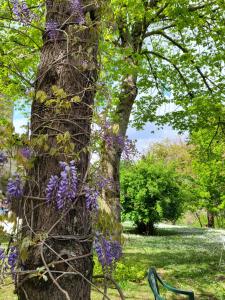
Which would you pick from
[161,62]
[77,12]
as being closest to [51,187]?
[77,12]

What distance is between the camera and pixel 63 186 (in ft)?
7.11

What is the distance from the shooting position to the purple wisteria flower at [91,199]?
2.32 meters

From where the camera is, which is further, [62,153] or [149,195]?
[149,195]

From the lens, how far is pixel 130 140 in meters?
3.29

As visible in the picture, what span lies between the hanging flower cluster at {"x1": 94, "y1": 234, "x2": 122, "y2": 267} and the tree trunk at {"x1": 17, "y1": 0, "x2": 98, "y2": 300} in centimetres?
10

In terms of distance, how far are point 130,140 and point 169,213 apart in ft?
49.8

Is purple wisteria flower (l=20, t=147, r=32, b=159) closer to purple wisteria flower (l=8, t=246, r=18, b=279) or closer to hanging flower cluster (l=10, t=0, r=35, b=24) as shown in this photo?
purple wisteria flower (l=8, t=246, r=18, b=279)

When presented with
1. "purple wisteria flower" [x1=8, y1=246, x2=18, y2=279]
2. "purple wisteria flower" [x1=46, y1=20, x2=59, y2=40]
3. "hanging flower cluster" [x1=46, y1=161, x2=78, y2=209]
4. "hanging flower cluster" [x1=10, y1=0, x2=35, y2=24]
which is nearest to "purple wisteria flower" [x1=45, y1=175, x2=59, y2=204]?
"hanging flower cluster" [x1=46, y1=161, x2=78, y2=209]

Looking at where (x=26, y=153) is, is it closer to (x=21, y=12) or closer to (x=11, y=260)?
(x=11, y=260)

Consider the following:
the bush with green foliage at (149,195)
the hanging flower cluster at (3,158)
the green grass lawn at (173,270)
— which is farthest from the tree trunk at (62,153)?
the bush with green foliage at (149,195)

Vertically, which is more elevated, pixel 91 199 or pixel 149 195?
pixel 149 195

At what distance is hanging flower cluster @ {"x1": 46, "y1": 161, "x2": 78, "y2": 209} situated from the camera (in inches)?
85.7

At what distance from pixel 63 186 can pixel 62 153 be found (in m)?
0.21

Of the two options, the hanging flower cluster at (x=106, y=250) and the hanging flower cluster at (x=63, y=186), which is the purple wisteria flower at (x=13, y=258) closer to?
the hanging flower cluster at (x=63, y=186)
